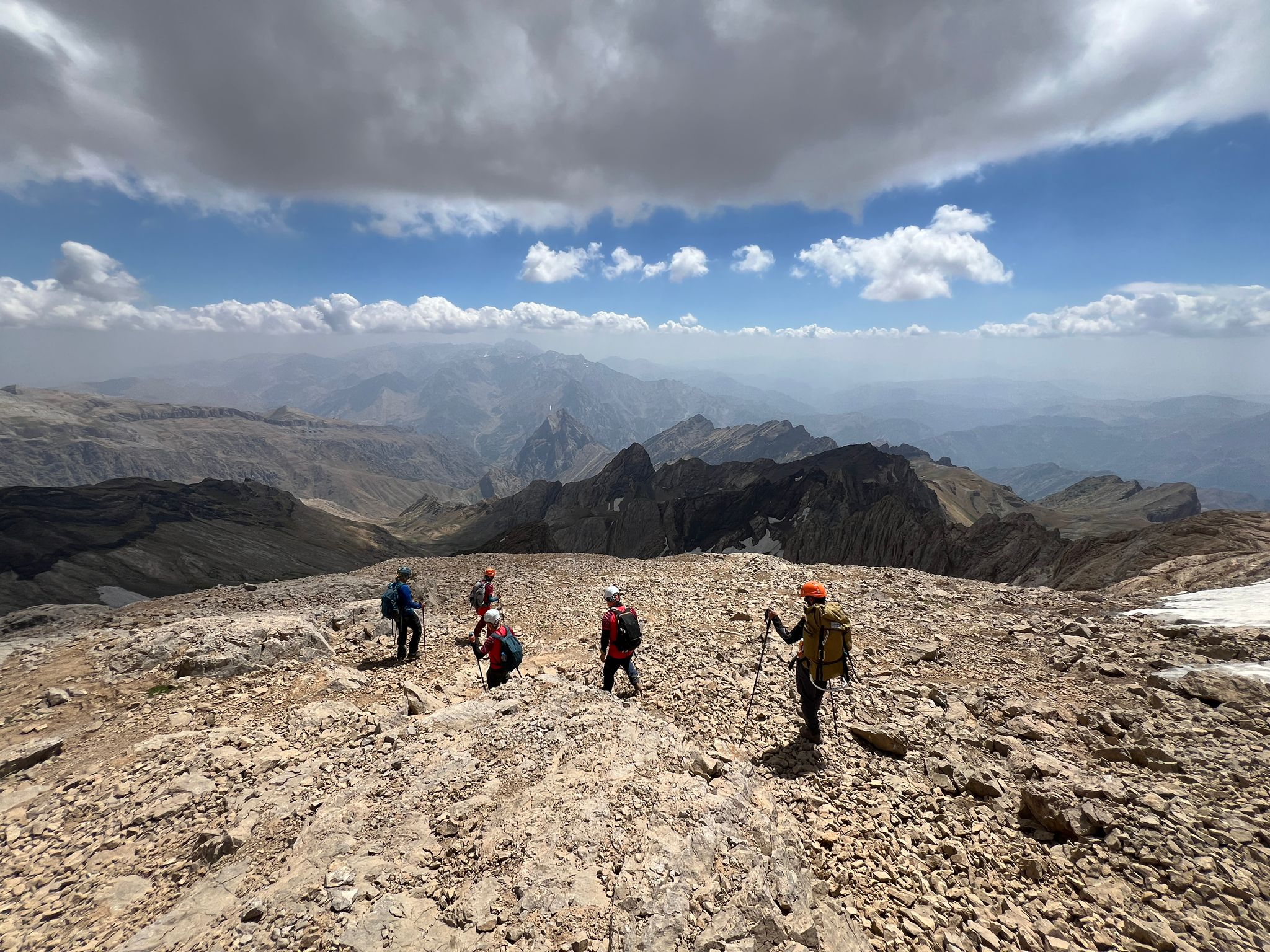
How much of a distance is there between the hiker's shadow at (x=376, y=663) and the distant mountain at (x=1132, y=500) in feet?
417

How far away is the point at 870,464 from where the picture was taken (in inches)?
5728

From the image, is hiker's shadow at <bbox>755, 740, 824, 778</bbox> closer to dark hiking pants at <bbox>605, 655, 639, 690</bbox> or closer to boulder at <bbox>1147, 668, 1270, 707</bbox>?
dark hiking pants at <bbox>605, 655, 639, 690</bbox>

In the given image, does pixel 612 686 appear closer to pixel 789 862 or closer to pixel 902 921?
pixel 789 862

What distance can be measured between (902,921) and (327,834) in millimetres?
6852

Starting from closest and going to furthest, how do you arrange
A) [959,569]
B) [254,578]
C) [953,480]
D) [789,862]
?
[789,862]
[959,569]
[254,578]
[953,480]

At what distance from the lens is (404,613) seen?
13.4m

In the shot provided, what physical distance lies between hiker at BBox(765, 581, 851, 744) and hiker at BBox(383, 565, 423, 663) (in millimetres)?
9378

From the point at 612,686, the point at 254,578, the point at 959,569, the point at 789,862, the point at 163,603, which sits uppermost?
the point at 789,862

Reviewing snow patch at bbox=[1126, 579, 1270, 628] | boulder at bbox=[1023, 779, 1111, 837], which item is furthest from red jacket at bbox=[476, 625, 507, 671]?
snow patch at bbox=[1126, 579, 1270, 628]

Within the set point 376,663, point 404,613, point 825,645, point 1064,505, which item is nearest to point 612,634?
point 825,645

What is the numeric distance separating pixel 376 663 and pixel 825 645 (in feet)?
37.1

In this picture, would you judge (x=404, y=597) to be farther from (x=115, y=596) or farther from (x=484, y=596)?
(x=115, y=596)

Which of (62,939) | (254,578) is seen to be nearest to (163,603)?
(62,939)

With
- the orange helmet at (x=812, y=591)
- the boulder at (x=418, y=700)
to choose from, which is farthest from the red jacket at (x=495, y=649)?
the orange helmet at (x=812, y=591)
